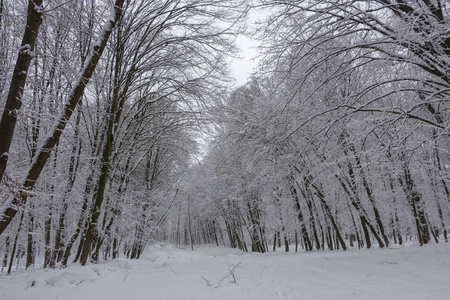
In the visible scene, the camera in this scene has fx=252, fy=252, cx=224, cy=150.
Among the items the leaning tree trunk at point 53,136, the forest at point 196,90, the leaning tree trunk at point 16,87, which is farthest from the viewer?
the forest at point 196,90

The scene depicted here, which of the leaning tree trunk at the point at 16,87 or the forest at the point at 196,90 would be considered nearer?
the leaning tree trunk at the point at 16,87

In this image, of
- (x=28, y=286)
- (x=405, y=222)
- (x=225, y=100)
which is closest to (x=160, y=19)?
(x=225, y=100)

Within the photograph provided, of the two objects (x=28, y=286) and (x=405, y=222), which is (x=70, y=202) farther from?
(x=405, y=222)

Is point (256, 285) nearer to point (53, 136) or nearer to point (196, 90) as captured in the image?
point (53, 136)

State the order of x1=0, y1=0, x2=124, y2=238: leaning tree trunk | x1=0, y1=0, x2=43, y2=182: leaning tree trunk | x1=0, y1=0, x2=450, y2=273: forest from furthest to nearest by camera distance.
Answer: x1=0, y1=0, x2=450, y2=273: forest → x1=0, y1=0, x2=124, y2=238: leaning tree trunk → x1=0, y1=0, x2=43, y2=182: leaning tree trunk

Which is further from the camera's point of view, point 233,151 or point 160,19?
point 233,151

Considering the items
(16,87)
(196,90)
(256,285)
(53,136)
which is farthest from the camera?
(196,90)

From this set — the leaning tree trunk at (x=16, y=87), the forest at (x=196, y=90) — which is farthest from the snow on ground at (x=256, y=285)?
the leaning tree trunk at (x=16, y=87)

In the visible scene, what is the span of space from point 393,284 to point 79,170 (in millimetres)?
9332

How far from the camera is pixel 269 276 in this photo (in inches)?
221

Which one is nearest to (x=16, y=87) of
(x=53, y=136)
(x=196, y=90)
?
(x=53, y=136)

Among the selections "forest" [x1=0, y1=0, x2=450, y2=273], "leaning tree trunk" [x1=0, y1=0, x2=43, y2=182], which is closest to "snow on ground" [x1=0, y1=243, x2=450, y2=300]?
"forest" [x1=0, y1=0, x2=450, y2=273]

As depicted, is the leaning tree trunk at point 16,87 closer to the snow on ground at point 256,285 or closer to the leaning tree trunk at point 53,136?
the leaning tree trunk at point 53,136

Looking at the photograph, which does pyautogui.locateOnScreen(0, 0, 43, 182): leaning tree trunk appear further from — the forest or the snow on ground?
the snow on ground
